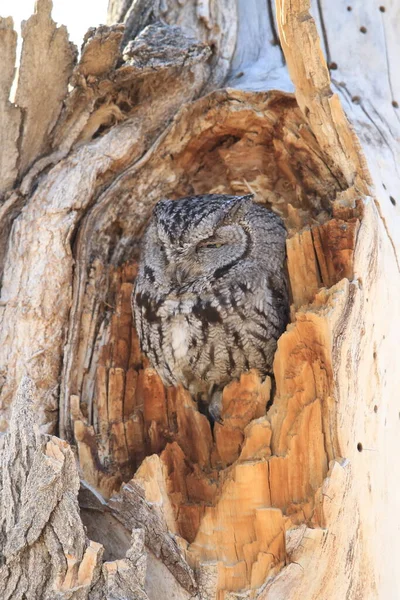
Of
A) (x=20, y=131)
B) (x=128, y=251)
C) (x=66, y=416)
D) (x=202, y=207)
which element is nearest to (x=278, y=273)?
(x=202, y=207)

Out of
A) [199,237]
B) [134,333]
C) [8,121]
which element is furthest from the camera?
[134,333]

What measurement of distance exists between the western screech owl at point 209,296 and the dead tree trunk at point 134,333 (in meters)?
0.16

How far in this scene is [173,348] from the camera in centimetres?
299

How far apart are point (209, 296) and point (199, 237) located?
0.78ft

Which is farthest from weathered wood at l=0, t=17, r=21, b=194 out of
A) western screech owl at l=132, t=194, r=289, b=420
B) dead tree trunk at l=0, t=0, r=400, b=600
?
western screech owl at l=132, t=194, r=289, b=420

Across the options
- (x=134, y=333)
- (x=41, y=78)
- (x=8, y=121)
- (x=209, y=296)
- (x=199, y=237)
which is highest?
(x=41, y=78)

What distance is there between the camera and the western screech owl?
2.93m

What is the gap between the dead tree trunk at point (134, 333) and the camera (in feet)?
7.42

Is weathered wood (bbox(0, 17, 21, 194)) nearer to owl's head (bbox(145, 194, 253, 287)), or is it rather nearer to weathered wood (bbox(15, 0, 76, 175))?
weathered wood (bbox(15, 0, 76, 175))

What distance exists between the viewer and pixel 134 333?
324 centimetres

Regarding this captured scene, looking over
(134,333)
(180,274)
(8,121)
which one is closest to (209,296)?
(180,274)

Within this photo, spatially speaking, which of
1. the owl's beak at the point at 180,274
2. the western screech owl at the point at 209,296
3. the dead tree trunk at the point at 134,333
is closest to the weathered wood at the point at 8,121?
the dead tree trunk at the point at 134,333

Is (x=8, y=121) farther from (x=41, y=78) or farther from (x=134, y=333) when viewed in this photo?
(x=134, y=333)

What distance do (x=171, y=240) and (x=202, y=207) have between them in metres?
0.18
